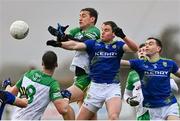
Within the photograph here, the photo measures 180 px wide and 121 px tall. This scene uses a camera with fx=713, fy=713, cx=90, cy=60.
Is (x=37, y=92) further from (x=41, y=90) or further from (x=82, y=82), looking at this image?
(x=82, y=82)

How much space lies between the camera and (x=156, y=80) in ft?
39.8

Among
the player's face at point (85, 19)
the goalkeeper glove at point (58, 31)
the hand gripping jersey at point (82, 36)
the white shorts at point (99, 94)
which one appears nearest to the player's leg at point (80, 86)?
the hand gripping jersey at point (82, 36)

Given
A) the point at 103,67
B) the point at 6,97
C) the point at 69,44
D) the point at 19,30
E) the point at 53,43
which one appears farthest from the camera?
the point at 19,30

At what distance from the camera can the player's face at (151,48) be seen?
40.2 ft

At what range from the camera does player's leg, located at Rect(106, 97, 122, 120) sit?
38.8 ft

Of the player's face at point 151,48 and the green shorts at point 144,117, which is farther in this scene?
the green shorts at point 144,117

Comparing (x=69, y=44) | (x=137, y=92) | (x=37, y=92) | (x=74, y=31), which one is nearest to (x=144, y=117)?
(x=137, y=92)

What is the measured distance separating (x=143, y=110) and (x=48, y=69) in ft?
6.98

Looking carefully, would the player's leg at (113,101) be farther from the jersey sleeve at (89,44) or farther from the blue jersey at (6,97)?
the blue jersey at (6,97)

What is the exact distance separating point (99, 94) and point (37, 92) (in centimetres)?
139

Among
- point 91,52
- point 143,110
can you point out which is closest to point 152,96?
point 143,110

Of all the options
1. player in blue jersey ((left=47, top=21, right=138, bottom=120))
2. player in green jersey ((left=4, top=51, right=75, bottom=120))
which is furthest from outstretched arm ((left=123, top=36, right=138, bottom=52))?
player in green jersey ((left=4, top=51, right=75, bottom=120))

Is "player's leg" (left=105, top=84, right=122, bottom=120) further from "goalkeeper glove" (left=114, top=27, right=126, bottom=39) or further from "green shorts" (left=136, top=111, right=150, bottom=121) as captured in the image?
"goalkeeper glove" (left=114, top=27, right=126, bottom=39)

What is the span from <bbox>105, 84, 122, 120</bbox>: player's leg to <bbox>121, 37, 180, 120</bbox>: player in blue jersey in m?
0.49
